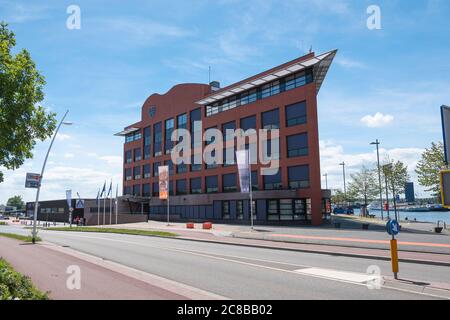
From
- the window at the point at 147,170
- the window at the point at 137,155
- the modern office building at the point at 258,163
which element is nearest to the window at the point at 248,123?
the modern office building at the point at 258,163

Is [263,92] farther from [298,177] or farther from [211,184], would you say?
[211,184]

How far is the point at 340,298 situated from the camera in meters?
8.86

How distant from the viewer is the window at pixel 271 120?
153 feet

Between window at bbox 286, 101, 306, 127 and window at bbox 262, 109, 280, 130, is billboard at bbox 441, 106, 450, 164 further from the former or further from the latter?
window at bbox 262, 109, 280, 130

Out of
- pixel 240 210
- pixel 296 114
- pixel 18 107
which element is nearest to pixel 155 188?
pixel 240 210

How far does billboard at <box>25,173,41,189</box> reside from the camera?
2611 cm

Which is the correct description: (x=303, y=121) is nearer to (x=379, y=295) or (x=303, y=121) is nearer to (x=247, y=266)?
(x=247, y=266)

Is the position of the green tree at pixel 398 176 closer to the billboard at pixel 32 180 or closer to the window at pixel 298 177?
the window at pixel 298 177

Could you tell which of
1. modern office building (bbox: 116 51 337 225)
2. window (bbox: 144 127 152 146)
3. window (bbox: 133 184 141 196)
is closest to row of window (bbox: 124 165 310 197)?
modern office building (bbox: 116 51 337 225)

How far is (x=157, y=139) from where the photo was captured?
71062mm

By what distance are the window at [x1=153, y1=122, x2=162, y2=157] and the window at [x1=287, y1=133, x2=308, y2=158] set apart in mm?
32176

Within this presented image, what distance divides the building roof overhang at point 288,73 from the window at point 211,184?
491 inches
